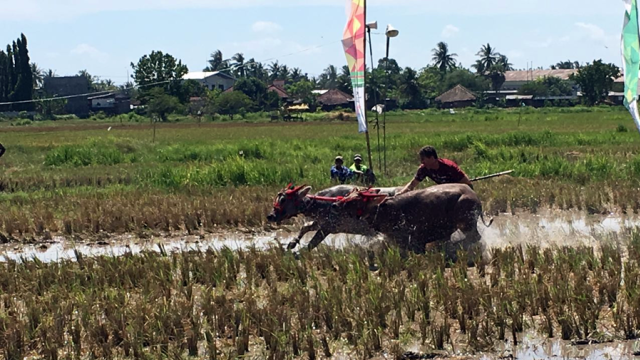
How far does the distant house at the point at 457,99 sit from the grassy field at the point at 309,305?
62968 millimetres

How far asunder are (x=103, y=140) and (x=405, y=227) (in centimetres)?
1723

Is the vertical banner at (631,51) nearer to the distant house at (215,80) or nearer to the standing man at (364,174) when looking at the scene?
the standing man at (364,174)

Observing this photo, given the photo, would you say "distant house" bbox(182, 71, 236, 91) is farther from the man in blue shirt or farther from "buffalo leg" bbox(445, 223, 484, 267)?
"buffalo leg" bbox(445, 223, 484, 267)

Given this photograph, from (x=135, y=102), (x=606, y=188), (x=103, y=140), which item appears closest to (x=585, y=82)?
(x=135, y=102)

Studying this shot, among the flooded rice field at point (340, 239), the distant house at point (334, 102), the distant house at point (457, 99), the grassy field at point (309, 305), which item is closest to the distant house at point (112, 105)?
the distant house at point (334, 102)

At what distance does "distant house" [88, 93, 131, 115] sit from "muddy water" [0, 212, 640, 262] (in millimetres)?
59855

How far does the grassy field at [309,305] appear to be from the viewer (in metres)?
5.31

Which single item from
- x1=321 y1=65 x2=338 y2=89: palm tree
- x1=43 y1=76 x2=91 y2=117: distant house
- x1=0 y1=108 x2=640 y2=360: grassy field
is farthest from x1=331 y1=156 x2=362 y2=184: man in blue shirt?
x1=321 y1=65 x2=338 y2=89: palm tree

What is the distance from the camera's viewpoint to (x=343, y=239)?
376 inches

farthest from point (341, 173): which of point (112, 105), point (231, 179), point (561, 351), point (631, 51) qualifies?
point (112, 105)

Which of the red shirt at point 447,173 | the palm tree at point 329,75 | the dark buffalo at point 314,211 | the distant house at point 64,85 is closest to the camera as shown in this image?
the dark buffalo at point 314,211

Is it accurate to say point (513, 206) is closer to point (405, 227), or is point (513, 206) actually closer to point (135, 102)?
point (405, 227)

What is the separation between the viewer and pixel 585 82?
210 ft

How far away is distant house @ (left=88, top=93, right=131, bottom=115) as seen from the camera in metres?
68.7
